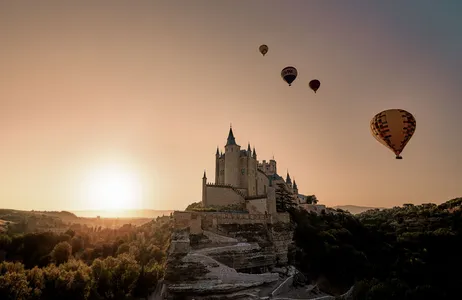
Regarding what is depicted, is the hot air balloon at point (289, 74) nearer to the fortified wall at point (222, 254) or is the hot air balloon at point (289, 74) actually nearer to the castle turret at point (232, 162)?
the fortified wall at point (222, 254)

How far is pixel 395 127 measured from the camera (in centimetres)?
2844

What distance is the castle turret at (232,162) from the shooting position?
5316cm

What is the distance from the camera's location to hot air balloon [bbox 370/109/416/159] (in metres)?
28.3

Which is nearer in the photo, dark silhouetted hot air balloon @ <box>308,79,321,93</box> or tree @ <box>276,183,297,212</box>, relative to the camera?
dark silhouetted hot air balloon @ <box>308,79,321,93</box>

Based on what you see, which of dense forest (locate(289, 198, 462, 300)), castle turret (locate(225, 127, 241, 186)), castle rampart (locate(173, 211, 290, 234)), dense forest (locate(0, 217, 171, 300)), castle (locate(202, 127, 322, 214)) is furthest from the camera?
castle turret (locate(225, 127, 241, 186))

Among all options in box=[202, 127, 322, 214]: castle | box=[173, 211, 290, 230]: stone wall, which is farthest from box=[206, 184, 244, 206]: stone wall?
box=[173, 211, 290, 230]: stone wall

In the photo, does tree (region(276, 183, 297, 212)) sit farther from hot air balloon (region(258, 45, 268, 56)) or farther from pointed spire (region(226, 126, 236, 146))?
hot air balloon (region(258, 45, 268, 56))

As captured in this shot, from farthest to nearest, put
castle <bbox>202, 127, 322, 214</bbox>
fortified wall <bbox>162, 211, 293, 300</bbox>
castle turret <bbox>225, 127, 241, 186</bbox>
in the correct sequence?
castle turret <bbox>225, 127, 241, 186</bbox>
castle <bbox>202, 127, 322, 214</bbox>
fortified wall <bbox>162, 211, 293, 300</bbox>

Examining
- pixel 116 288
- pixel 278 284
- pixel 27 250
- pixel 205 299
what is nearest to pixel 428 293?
pixel 278 284

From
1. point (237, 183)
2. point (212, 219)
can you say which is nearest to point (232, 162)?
point (237, 183)

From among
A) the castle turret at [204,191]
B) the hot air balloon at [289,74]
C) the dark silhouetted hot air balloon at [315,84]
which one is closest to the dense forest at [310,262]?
the castle turret at [204,191]

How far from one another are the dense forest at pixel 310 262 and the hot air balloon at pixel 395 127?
1613 centimetres

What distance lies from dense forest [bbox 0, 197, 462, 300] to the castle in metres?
6.69

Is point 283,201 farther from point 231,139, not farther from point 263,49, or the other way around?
point 263,49
